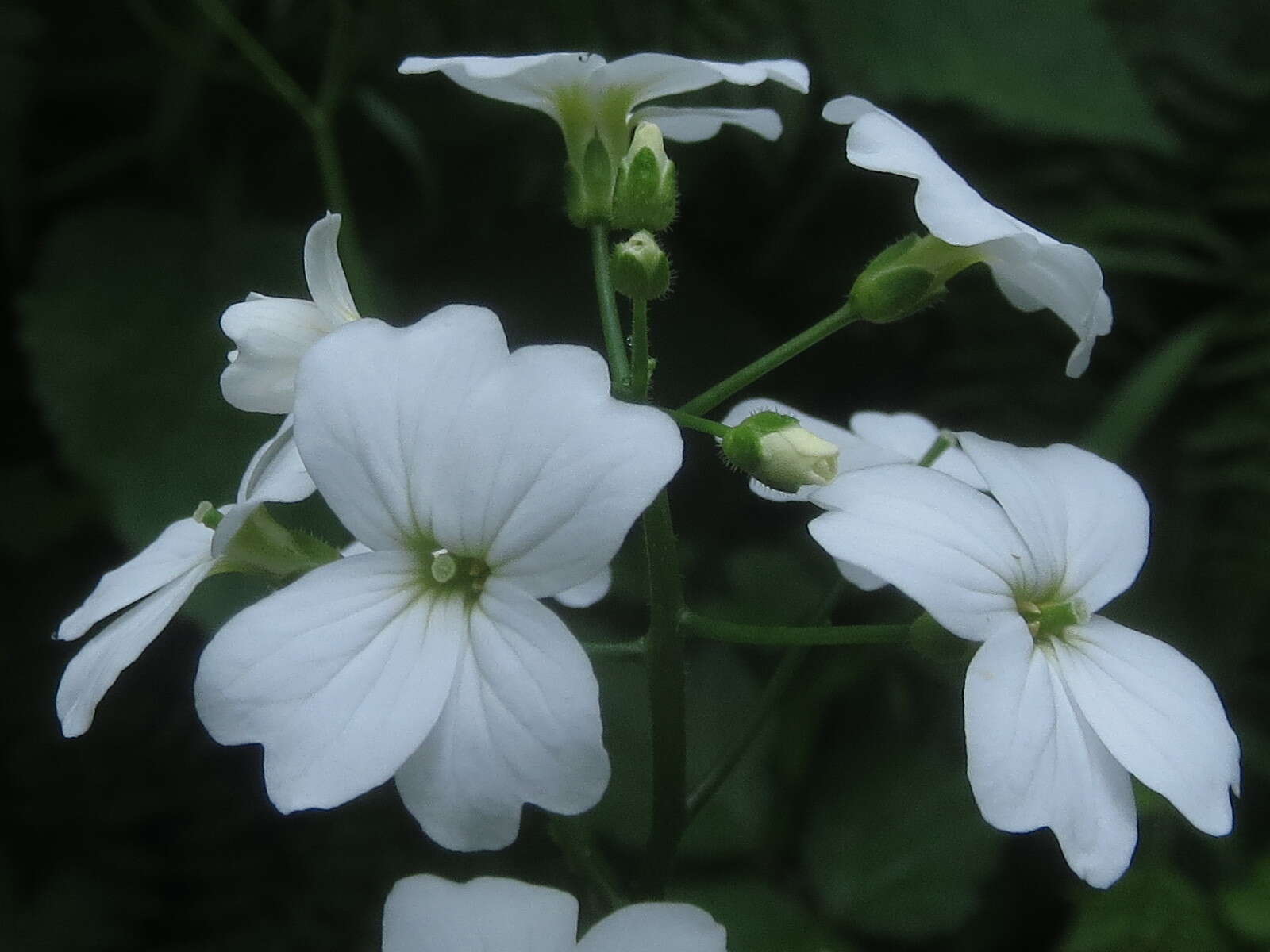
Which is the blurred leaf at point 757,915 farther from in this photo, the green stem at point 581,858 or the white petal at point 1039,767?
the white petal at point 1039,767

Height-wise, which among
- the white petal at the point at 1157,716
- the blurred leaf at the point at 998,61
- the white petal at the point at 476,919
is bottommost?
the blurred leaf at the point at 998,61

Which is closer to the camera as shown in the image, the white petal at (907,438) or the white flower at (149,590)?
the white flower at (149,590)

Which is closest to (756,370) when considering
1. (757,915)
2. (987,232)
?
(987,232)

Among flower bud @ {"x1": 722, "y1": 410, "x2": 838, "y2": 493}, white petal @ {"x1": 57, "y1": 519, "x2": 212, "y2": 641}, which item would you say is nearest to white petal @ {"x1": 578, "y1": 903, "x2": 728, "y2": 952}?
flower bud @ {"x1": 722, "y1": 410, "x2": 838, "y2": 493}

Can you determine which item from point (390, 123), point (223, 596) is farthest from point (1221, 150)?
point (223, 596)

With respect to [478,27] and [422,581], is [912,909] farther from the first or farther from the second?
[478,27]

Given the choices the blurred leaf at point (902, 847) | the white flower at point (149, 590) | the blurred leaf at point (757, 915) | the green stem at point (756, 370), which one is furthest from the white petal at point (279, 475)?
the blurred leaf at point (902, 847)

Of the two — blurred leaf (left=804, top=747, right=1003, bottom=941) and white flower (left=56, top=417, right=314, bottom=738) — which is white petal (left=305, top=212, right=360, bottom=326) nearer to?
white flower (left=56, top=417, right=314, bottom=738)

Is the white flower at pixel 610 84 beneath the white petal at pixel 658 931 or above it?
above
